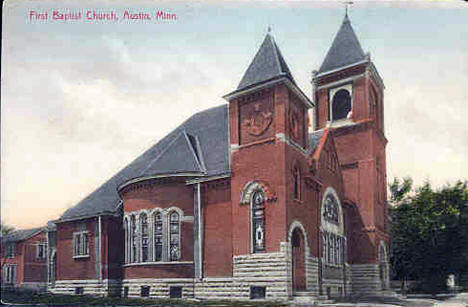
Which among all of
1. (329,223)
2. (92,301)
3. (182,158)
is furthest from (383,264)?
(92,301)

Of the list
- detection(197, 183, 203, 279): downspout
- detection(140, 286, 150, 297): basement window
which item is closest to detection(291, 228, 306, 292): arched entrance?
detection(197, 183, 203, 279): downspout

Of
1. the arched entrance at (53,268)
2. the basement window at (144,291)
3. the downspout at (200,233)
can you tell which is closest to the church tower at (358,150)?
the downspout at (200,233)

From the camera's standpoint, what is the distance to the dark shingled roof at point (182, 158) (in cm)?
2316

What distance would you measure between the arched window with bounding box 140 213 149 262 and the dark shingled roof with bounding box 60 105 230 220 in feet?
6.51

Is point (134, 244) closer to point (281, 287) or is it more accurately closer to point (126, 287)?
point (126, 287)

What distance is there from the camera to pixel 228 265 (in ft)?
69.0

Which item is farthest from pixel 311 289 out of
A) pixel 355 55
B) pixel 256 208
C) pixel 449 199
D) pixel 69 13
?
pixel 69 13

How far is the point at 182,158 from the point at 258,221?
17.7ft

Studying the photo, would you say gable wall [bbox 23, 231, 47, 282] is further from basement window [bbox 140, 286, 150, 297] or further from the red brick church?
basement window [bbox 140, 286, 150, 297]

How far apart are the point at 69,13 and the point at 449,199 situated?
17.8 meters

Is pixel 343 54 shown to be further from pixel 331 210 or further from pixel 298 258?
pixel 298 258

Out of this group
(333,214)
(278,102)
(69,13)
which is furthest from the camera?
(333,214)

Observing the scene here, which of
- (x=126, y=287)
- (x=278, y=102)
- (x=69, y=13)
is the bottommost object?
(x=126, y=287)

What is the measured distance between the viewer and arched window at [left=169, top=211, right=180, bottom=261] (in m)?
22.3
